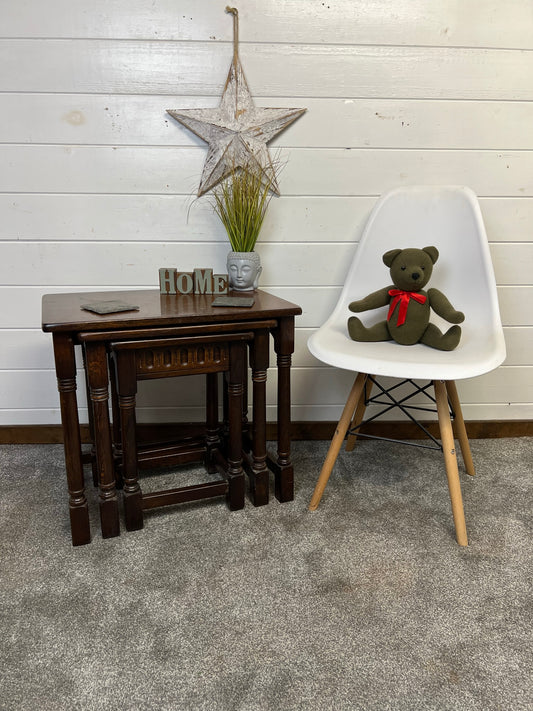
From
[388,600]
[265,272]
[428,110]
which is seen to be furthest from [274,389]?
[428,110]

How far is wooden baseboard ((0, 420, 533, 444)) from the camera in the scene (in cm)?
182

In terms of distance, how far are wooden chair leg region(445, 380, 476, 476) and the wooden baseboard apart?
0.85ft

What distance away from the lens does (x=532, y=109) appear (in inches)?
65.7

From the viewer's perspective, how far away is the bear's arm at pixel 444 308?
137 centimetres

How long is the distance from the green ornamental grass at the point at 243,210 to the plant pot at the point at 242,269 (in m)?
0.04

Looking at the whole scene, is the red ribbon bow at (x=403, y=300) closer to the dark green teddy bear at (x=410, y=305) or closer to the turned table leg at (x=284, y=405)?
the dark green teddy bear at (x=410, y=305)

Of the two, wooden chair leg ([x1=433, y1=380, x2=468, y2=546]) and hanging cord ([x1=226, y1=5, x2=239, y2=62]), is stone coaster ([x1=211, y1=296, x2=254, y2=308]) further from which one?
hanging cord ([x1=226, y1=5, x2=239, y2=62])

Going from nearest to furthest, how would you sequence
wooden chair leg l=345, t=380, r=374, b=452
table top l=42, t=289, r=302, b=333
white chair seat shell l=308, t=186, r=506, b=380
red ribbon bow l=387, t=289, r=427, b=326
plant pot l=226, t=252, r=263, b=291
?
table top l=42, t=289, r=302, b=333, white chair seat shell l=308, t=186, r=506, b=380, red ribbon bow l=387, t=289, r=427, b=326, plant pot l=226, t=252, r=263, b=291, wooden chair leg l=345, t=380, r=374, b=452

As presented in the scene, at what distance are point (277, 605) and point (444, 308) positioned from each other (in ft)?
2.76

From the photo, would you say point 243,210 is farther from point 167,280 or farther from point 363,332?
point 363,332

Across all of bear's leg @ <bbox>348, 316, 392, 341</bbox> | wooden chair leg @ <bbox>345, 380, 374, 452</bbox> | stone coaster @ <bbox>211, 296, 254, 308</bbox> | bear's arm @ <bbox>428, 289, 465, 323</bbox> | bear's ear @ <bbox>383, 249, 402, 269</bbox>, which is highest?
bear's ear @ <bbox>383, 249, 402, 269</bbox>

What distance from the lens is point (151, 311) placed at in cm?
127

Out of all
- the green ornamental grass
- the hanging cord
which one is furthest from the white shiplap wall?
the green ornamental grass

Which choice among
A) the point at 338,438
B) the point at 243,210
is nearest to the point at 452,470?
the point at 338,438
